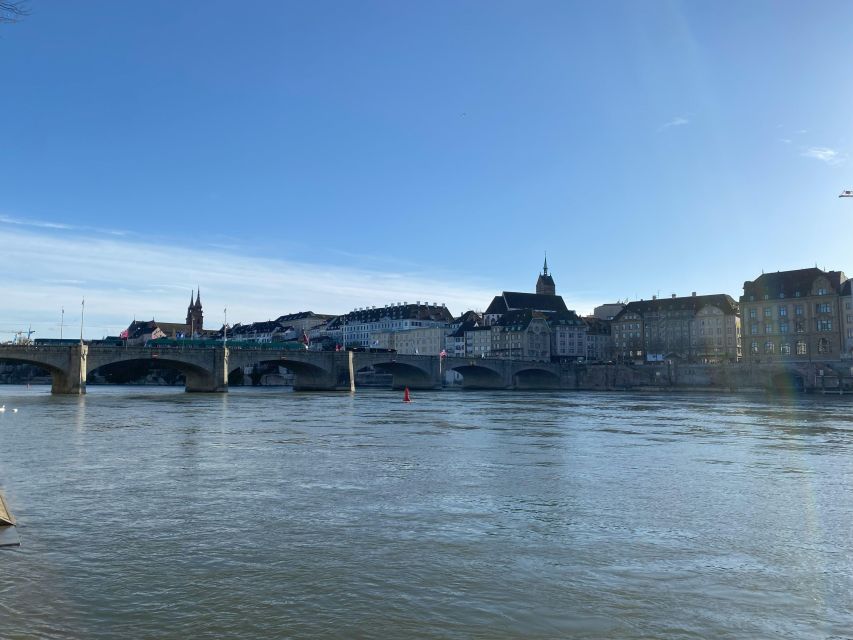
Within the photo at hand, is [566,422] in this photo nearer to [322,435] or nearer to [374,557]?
[322,435]

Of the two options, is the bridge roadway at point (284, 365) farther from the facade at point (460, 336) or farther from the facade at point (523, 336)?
the facade at point (460, 336)

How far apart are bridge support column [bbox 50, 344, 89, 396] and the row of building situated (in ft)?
Result: 67.7

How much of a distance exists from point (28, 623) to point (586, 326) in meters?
169

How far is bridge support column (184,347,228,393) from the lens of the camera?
8706cm

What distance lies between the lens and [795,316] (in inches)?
4550

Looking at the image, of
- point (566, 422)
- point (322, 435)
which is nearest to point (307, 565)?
point (322, 435)

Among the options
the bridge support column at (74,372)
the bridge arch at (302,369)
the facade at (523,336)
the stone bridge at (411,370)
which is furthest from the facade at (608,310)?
the bridge support column at (74,372)

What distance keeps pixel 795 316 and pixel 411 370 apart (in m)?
60.9

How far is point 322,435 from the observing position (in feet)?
115

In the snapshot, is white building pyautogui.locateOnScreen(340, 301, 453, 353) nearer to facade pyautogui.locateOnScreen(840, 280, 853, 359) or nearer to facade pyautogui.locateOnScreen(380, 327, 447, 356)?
facade pyautogui.locateOnScreen(380, 327, 447, 356)

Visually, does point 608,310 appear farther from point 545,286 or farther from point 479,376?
point 479,376

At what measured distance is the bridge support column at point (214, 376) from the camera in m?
87.1

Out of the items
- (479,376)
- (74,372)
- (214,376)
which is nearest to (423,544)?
(74,372)

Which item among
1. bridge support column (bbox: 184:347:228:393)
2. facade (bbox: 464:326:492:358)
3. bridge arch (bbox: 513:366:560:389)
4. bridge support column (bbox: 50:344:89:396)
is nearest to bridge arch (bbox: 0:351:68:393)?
bridge support column (bbox: 50:344:89:396)
